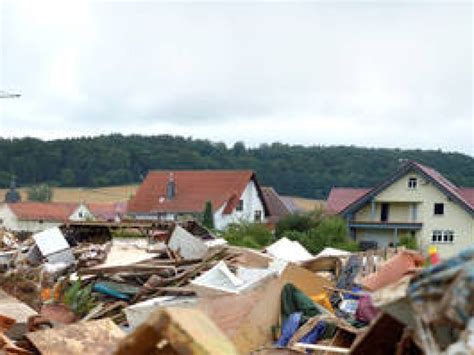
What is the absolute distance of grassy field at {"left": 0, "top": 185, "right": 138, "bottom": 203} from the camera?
65.3 m

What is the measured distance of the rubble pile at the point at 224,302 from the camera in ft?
8.55

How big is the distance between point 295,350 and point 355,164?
60.9 meters

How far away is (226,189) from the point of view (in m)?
45.9

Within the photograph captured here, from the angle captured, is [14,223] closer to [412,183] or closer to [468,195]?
[412,183]

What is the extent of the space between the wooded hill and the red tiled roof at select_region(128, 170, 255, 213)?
18.6m

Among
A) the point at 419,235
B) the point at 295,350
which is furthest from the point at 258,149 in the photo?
the point at 295,350

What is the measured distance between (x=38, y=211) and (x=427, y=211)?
2952 cm

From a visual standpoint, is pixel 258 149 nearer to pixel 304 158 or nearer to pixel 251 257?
pixel 304 158

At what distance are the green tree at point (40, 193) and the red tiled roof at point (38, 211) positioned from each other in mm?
13805

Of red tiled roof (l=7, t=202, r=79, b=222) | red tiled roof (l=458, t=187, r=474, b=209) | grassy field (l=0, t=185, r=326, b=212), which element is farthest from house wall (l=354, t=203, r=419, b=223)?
grassy field (l=0, t=185, r=326, b=212)

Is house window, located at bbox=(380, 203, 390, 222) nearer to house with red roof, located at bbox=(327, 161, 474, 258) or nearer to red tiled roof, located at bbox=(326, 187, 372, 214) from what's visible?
house with red roof, located at bbox=(327, 161, 474, 258)

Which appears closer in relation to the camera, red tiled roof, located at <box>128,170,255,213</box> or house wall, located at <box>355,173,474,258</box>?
house wall, located at <box>355,173,474,258</box>

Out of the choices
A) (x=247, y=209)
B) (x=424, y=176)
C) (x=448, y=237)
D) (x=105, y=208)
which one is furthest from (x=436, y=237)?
(x=105, y=208)

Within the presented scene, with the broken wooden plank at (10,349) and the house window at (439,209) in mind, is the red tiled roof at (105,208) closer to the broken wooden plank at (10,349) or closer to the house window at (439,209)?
the house window at (439,209)
